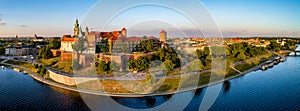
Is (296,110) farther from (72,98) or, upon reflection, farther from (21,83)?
(21,83)

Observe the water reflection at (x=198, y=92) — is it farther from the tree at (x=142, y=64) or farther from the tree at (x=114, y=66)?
the tree at (x=114, y=66)

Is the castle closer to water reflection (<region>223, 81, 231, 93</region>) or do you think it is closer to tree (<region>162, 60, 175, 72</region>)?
tree (<region>162, 60, 175, 72</region>)

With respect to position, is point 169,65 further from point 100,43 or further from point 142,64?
point 100,43

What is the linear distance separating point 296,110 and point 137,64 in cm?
1080

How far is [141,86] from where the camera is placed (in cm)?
1490

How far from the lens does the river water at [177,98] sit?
1267 centimetres

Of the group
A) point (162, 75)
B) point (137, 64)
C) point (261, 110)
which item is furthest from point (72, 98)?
point (261, 110)

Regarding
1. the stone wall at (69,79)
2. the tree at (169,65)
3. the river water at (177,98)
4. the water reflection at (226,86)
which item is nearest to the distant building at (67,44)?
the river water at (177,98)

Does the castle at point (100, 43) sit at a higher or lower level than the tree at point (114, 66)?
higher

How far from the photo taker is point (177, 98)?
45.9 feet

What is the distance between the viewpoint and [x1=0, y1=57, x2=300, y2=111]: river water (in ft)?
41.6

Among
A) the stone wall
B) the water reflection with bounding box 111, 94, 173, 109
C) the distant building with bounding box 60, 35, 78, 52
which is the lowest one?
the water reflection with bounding box 111, 94, 173, 109

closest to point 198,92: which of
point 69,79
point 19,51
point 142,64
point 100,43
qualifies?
point 142,64

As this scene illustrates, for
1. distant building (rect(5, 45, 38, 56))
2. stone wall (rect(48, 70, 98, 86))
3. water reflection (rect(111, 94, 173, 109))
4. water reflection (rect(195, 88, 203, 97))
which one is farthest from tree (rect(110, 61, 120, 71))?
distant building (rect(5, 45, 38, 56))
